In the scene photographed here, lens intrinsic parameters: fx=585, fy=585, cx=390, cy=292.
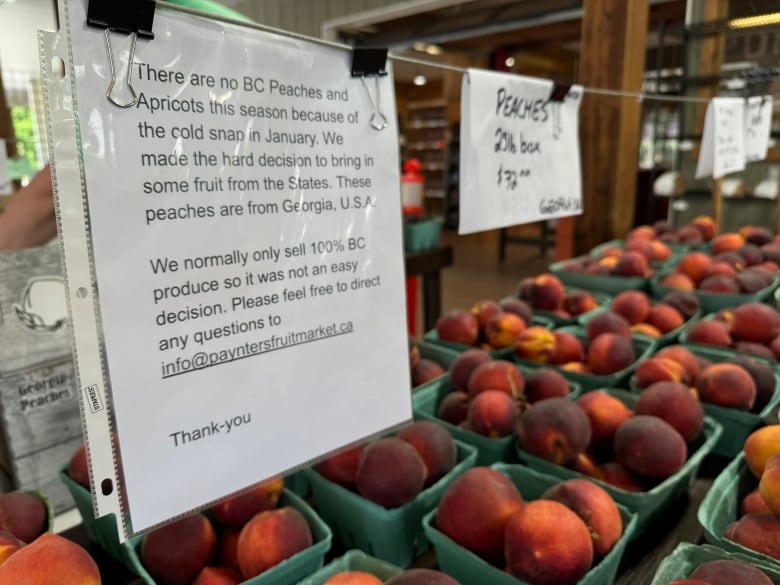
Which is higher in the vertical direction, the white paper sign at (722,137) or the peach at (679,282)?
the white paper sign at (722,137)

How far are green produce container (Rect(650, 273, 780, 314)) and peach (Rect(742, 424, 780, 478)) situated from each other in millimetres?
813

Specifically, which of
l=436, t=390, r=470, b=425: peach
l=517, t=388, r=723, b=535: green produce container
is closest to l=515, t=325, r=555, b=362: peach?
l=436, t=390, r=470, b=425: peach

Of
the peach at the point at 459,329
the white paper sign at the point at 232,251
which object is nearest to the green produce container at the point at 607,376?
the peach at the point at 459,329

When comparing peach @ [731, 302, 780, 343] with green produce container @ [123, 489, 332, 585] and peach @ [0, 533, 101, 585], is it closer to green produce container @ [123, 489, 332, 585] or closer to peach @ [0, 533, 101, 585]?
green produce container @ [123, 489, 332, 585]

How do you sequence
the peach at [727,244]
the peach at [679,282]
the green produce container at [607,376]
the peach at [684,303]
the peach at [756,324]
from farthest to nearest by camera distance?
the peach at [727,244]
the peach at [679,282]
the peach at [684,303]
the peach at [756,324]
the green produce container at [607,376]

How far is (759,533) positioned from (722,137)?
4.87 ft

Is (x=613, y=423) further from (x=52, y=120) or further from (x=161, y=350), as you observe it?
(x=52, y=120)

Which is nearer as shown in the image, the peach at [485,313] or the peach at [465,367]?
the peach at [465,367]

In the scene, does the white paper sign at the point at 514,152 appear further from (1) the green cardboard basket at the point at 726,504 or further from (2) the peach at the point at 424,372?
(1) the green cardboard basket at the point at 726,504

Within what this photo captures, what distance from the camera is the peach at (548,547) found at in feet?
2.07

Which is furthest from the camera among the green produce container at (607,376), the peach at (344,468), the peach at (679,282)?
the peach at (679,282)

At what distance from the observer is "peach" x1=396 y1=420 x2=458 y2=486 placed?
0.83 m

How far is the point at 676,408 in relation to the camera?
2.98 feet

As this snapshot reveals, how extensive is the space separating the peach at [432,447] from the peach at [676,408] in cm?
33
